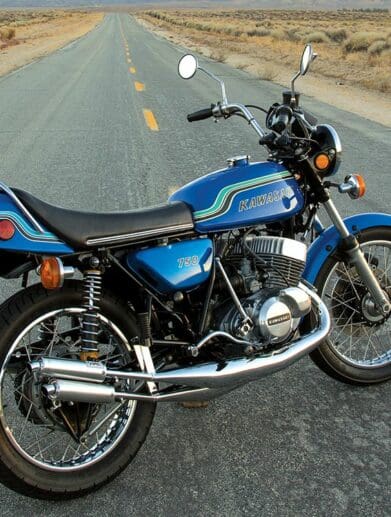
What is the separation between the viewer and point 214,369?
8.79 ft

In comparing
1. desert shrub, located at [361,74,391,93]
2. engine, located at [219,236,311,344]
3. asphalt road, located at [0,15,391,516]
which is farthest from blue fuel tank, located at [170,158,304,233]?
desert shrub, located at [361,74,391,93]

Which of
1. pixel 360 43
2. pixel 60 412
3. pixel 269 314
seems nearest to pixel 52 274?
pixel 60 412

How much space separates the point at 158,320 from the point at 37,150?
7.05 metres

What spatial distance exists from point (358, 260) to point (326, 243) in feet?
0.62

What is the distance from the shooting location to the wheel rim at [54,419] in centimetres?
245

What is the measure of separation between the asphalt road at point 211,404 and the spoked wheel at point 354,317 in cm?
12

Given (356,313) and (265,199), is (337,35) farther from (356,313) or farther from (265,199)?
(265,199)

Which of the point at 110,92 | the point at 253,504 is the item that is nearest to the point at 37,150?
the point at 110,92

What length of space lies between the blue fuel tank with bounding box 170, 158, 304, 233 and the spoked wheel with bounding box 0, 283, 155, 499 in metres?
0.57

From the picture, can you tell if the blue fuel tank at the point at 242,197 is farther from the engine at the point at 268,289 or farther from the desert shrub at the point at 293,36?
the desert shrub at the point at 293,36

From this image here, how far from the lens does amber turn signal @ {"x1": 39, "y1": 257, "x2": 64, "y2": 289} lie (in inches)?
89.5

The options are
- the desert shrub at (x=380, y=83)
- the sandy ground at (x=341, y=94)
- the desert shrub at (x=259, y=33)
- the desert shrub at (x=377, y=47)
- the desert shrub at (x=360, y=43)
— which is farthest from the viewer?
the desert shrub at (x=259, y=33)

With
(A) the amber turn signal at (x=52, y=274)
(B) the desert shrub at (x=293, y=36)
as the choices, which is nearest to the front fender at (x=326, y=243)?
(A) the amber turn signal at (x=52, y=274)

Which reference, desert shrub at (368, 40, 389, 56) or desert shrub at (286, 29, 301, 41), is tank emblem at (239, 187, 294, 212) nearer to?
desert shrub at (368, 40, 389, 56)
